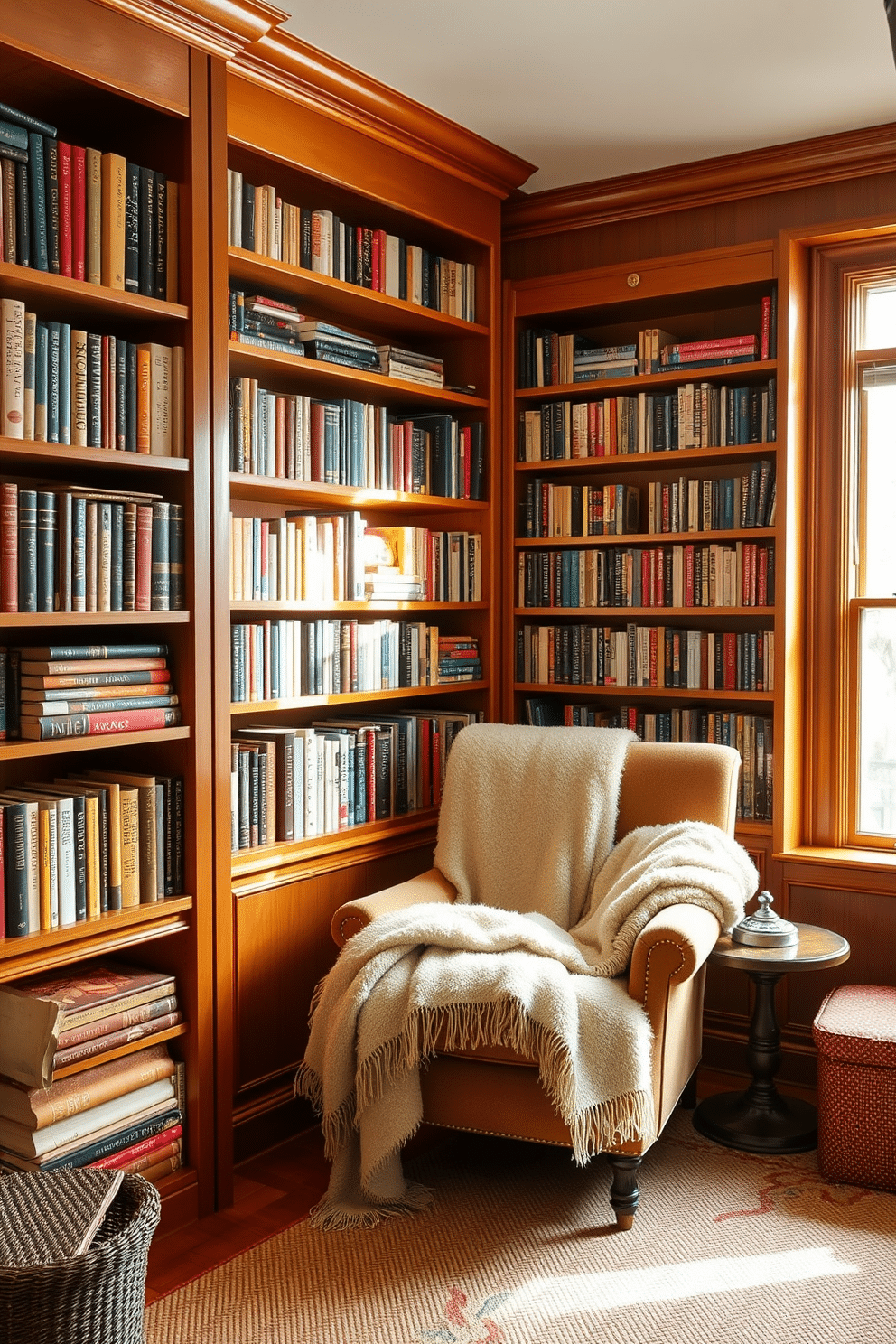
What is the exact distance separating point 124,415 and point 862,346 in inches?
85.6

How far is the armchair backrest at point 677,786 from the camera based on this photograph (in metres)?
3.18

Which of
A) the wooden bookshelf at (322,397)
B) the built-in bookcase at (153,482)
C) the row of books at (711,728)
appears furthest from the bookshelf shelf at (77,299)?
the row of books at (711,728)

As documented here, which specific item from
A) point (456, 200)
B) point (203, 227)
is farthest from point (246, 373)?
point (456, 200)

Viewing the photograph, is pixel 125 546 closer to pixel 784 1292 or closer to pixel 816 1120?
pixel 784 1292

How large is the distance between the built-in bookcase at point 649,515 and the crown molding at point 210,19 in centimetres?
140

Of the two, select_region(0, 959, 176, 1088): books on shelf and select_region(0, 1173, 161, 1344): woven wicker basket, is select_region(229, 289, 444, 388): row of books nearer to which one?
select_region(0, 959, 176, 1088): books on shelf

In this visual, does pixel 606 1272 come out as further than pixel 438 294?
No

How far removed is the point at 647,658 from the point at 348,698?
1.02 meters

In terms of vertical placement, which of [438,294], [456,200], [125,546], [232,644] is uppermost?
[456,200]

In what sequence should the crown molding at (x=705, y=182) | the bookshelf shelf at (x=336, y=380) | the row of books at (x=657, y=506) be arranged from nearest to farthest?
the bookshelf shelf at (x=336, y=380), the crown molding at (x=705, y=182), the row of books at (x=657, y=506)

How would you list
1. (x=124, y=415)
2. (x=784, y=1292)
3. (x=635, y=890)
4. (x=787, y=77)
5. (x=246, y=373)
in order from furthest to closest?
1. (x=246, y=373)
2. (x=787, y=77)
3. (x=635, y=890)
4. (x=124, y=415)
5. (x=784, y=1292)

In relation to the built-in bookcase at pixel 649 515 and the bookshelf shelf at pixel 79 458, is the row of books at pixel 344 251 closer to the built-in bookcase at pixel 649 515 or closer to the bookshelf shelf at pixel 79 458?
the built-in bookcase at pixel 649 515

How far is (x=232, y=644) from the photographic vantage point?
299 cm

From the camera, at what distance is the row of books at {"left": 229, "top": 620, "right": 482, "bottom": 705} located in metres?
3.06
